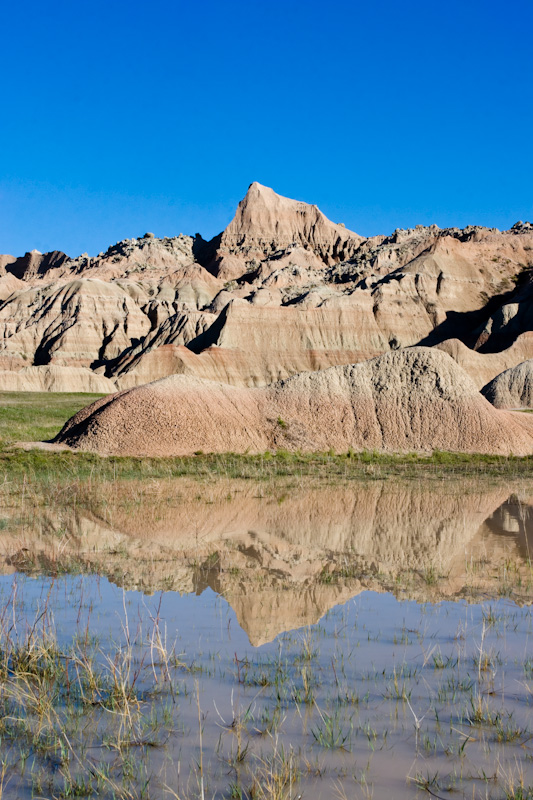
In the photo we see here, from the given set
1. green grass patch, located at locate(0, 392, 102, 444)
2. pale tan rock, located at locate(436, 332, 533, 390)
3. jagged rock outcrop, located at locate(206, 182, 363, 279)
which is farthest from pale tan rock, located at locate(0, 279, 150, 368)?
pale tan rock, located at locate(436, 332, 533, 390)

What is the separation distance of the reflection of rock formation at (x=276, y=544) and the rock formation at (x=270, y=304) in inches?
2382

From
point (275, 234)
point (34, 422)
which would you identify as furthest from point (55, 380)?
point (275, 234)

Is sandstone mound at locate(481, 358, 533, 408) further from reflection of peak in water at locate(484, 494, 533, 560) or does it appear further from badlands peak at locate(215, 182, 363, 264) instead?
badlands peak at locate(215, 182, 363, 264)

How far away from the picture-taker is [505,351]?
82.8 m

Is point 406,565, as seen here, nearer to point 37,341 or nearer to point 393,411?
point 393,411

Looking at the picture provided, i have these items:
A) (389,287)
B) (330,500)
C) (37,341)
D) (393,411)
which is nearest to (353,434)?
(393,411)

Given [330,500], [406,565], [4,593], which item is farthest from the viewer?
[330,500]

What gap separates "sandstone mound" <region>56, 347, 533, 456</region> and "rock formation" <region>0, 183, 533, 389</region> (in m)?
43.7

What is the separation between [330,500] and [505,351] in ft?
232

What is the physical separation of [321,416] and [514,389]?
107ft

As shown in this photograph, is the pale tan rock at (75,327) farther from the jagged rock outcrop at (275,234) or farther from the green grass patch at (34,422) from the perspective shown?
the green grass patch at (34,422)

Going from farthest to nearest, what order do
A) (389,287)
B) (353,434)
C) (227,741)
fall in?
1. (389,287)
2. (353,434)
3. (227,741)

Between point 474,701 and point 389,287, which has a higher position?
point 389,287

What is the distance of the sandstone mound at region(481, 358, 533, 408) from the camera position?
5912 cm
